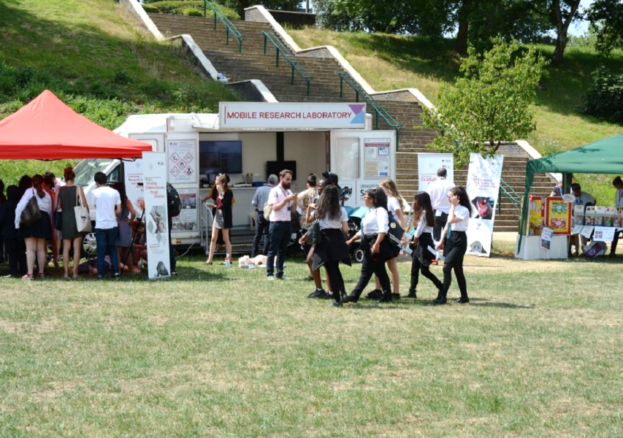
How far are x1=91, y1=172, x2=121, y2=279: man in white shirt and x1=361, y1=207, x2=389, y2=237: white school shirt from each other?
4697 mm

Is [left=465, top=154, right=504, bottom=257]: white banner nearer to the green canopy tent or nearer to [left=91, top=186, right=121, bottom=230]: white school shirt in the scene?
the green canopy tent

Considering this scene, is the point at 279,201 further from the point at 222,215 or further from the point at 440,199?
the point at 440,199

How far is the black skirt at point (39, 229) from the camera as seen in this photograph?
14.6m

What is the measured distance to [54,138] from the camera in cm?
1473

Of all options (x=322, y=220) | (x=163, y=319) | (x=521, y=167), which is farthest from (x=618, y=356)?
(x=521, y=167)

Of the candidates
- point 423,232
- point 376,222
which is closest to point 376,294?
point 423,232

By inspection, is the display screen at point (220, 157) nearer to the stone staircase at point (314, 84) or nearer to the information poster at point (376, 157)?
the information poster at point (376, 157)

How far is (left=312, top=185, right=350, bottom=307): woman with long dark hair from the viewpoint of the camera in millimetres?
11805

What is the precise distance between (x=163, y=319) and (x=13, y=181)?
11603mm

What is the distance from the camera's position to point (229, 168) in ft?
66.1

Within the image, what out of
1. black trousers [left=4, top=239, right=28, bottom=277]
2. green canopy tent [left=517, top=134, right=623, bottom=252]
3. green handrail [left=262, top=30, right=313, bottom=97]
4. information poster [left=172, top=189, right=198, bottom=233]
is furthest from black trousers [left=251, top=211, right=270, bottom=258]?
green handrail [left=262, top=30, right=313, bottom=97]

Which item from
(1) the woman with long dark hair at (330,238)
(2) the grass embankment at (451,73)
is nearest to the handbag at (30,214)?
(1) the woman with long dark hair at (330,238)

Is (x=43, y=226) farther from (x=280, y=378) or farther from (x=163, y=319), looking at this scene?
(x=280, y=378)

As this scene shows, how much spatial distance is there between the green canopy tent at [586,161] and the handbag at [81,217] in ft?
31.2
